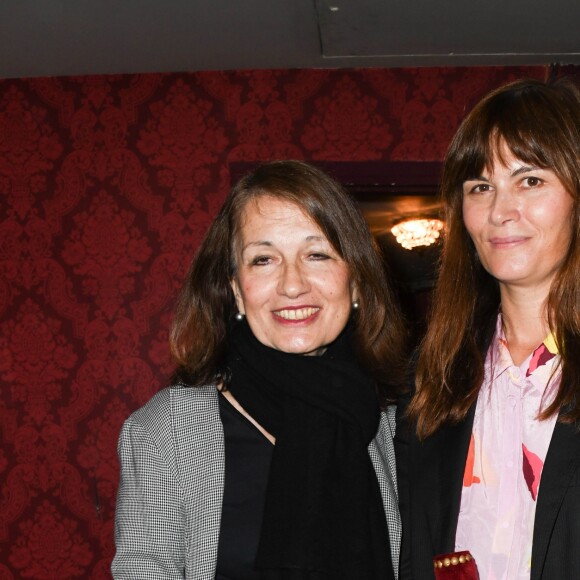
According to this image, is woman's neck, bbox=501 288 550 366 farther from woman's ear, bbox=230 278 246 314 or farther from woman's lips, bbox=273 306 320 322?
woman's ear, bbox=230 278 246 314

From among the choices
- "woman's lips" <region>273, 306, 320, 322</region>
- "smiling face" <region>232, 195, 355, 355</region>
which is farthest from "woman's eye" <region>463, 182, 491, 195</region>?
"woman's lips" <region>273, 306, 320, 322</region>

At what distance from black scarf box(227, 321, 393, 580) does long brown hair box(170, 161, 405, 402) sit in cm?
6

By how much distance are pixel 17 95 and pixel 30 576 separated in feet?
8.80

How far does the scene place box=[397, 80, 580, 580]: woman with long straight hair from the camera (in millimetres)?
1558

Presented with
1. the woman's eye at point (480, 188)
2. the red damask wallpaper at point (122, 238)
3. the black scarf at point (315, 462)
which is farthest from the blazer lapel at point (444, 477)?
the red damask wallpaper at point (122, 238)

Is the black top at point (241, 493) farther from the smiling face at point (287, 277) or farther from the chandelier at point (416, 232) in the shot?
the chandelier at point (416, 232)

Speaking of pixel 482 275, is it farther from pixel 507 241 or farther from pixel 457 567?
pixel 457 567

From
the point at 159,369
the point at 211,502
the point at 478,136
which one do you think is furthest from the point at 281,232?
the point at 159,369

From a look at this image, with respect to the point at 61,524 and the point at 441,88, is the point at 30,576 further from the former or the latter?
the point at 441,88

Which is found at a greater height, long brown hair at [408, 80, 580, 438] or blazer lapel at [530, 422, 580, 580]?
long brown hair at [408, 80, 580, 438]

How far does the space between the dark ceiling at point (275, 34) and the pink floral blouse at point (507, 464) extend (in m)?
2.26

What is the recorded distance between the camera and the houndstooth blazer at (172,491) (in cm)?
167

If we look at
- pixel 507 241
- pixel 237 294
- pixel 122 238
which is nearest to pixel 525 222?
pixel 507 241

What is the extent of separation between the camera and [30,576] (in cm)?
442
